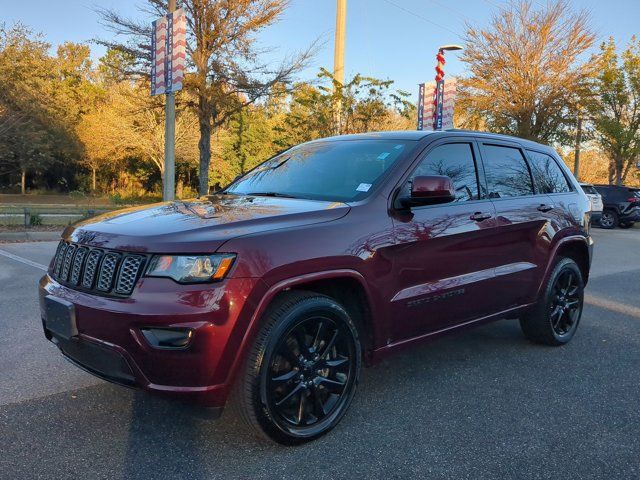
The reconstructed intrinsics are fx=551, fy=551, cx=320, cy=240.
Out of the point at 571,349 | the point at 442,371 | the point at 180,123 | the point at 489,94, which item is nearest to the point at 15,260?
the point at 442,371

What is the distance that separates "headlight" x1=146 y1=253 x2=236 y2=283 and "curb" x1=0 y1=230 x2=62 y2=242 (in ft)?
34.1

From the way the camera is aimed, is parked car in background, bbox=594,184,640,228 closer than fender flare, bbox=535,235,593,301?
No

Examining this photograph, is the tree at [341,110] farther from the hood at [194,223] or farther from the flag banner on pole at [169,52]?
the hood at [194,223]

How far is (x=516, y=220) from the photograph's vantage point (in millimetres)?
4281

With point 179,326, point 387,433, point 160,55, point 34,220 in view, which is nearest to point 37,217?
point 34,220

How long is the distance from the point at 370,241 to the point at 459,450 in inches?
49.4

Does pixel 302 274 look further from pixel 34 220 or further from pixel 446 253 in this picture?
pixel 34 220

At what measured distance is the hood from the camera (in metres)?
2.69

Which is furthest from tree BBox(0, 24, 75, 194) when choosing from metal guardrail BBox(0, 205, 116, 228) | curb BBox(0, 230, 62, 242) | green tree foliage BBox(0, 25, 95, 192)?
curb BBox(0, 230, 62, 242)

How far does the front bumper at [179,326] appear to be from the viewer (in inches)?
102

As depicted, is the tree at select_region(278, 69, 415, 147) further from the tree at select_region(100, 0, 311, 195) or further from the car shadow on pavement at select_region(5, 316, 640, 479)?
the car shadow on pavement at select_region(5, 316, 640, 479)

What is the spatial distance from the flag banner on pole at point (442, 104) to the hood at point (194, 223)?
14.0 meters

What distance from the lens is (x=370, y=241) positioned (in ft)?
10.6

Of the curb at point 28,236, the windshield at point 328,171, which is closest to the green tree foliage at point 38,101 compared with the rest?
the curb at point 28,236
